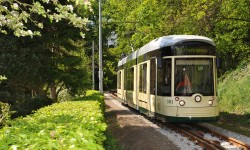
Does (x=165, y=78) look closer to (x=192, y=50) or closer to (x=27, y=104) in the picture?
(x=192, y=50)

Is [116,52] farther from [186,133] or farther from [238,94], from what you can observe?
[186,133]

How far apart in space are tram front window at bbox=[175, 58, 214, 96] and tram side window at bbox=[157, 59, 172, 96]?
30 cm

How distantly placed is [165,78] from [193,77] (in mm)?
1076

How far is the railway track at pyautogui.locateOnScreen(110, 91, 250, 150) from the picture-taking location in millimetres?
11766

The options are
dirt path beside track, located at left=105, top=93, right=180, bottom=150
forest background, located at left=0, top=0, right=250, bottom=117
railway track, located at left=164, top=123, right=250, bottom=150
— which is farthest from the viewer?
forest background, located at left=0, top=0, right=250, bottom=117

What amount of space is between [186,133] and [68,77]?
319 inches

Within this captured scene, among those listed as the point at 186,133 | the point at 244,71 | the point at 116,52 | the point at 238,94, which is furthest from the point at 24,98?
the point at 116,52

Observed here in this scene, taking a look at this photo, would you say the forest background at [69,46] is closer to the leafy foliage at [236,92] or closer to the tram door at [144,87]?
the leafy foliage at [236,92]

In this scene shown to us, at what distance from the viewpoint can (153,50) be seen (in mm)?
16859

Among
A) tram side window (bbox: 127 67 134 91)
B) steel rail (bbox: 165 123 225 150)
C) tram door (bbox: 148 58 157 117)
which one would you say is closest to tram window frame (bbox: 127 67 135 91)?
tram side window (bbox: 127 67 134 91)

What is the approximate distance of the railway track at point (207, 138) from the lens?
1177 cm

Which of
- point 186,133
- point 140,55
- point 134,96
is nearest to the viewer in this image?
point 186,133

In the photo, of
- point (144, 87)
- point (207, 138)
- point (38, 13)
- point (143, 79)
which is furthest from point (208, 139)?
point (38, 13)

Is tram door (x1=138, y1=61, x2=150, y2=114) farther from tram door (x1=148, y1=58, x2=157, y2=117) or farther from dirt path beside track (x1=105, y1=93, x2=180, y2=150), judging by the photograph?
dirt path beside track (x1=105, y1=93, x2=180, y2=150)
